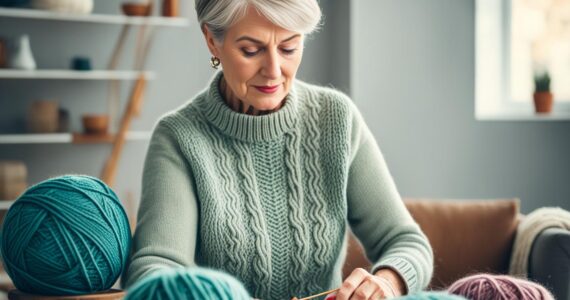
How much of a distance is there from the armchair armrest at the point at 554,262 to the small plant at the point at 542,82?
2047mm

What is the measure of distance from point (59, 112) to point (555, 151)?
8.41 ft

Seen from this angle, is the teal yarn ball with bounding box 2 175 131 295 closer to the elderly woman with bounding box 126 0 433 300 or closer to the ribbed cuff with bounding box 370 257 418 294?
the elderly woman with bounding box 126 0 433 300

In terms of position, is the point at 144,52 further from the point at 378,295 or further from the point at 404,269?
the point at 378,295

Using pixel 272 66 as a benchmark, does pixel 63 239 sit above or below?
below

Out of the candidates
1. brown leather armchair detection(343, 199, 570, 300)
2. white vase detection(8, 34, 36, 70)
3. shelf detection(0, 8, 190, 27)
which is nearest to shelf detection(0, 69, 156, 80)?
white vase detection(8, 34, 36, 70)

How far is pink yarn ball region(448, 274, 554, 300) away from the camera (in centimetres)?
105

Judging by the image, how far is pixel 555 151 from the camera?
13.9 feet

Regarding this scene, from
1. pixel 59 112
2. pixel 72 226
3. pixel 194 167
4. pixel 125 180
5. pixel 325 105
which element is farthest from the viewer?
→ pixel 125 180

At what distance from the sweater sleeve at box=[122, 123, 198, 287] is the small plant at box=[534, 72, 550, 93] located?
9.60 ft

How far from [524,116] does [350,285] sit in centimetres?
311

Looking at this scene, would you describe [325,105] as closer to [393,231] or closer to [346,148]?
[346,148]

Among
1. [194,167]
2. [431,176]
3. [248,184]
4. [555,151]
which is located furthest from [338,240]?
[555,151]

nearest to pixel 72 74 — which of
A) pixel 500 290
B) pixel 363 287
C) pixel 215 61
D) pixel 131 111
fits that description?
pixel 131 111

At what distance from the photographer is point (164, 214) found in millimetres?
1436
